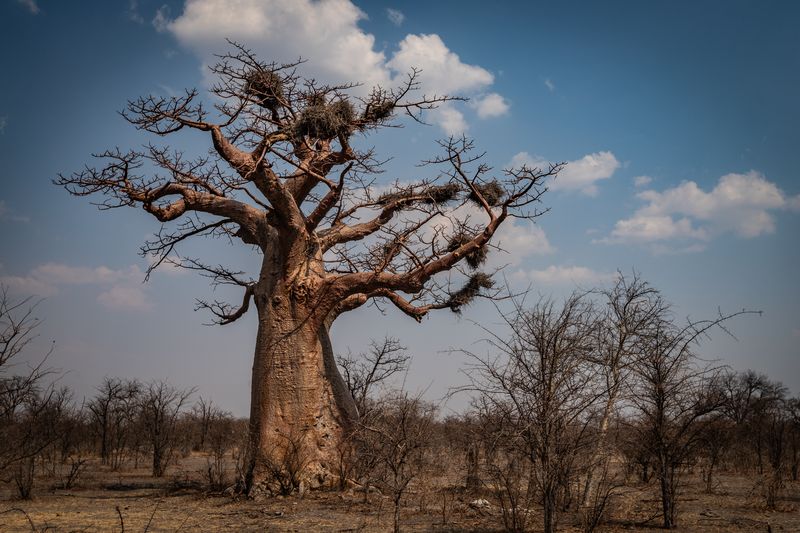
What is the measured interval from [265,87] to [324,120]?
1.74 metres

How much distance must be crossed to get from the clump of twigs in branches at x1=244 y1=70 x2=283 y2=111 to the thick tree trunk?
276 centimetres

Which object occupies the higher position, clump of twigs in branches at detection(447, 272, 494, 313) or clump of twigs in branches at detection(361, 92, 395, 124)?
clump of twigs in branches at detection(361, 92, 395, 124)

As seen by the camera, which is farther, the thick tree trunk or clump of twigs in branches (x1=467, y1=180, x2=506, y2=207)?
clump of twigs in branches (x1=467, y1=180, x2=506, y2=207)

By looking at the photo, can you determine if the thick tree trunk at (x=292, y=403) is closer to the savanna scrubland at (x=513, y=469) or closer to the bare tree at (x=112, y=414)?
the savanna scrubland at (x=513, y=469)

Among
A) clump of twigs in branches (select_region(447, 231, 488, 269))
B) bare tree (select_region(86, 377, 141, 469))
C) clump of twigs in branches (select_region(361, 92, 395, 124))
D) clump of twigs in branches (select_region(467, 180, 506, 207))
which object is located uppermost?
clump of twigs in branches (select_region(361, 92, 395, 124))

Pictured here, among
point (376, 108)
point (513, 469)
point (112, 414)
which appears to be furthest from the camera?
point (112, 414)

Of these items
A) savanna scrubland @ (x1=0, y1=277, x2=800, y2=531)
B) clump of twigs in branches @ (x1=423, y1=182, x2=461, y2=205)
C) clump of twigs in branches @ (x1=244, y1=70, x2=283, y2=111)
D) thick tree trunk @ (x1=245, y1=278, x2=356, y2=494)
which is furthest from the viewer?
clump of twigs in branches @ (x1=423, y1=182, x2=461, y2=205)

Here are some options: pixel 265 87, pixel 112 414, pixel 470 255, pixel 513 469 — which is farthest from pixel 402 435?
pixel 112 414

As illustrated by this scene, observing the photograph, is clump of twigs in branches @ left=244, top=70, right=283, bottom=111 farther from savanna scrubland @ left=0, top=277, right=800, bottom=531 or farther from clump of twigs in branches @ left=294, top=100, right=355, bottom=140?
savanna scrubland @ left=0, top=277, right=800, bottom=531

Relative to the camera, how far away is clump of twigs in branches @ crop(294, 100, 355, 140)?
25.0 feet

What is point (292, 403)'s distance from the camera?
8281mm

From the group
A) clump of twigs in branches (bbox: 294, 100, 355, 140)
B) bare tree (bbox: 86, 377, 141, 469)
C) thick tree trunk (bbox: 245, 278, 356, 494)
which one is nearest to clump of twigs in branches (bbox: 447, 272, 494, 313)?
thick tree trunk (bbox: 245, 278, 356, 494)

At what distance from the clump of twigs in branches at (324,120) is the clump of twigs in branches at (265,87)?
3.22 feet

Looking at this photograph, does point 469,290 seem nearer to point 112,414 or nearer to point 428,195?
point 428,195
